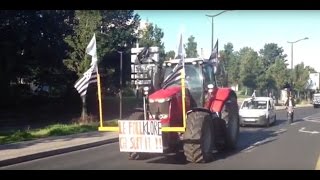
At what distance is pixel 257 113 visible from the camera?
26141 mm

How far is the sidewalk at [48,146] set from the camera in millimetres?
14440

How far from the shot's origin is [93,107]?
127 feet

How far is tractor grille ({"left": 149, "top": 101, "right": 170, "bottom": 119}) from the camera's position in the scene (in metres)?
13.0

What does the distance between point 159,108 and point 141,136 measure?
1.22 metres

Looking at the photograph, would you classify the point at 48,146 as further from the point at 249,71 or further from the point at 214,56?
the point at 249,71

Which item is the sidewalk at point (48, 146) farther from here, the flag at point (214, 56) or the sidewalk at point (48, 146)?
the flag at point (214, 56)

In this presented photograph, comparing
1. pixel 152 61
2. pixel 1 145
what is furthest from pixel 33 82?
pixel 152 61

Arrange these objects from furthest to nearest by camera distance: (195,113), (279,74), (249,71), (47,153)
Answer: (279,74) → (249,71) → (47,153) → (195,113)

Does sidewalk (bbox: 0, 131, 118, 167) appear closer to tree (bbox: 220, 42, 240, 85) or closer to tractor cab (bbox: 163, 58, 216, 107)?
tractor cab (bbox: 163, 58, 216, 107)

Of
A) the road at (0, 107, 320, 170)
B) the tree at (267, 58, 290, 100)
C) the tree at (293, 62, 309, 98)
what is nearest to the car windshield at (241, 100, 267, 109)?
the road at (0, 107, 320, 170)

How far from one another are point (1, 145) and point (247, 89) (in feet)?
208

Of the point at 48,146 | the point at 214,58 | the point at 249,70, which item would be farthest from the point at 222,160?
the point at 249,70

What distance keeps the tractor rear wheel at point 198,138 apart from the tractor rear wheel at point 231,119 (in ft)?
7.34
